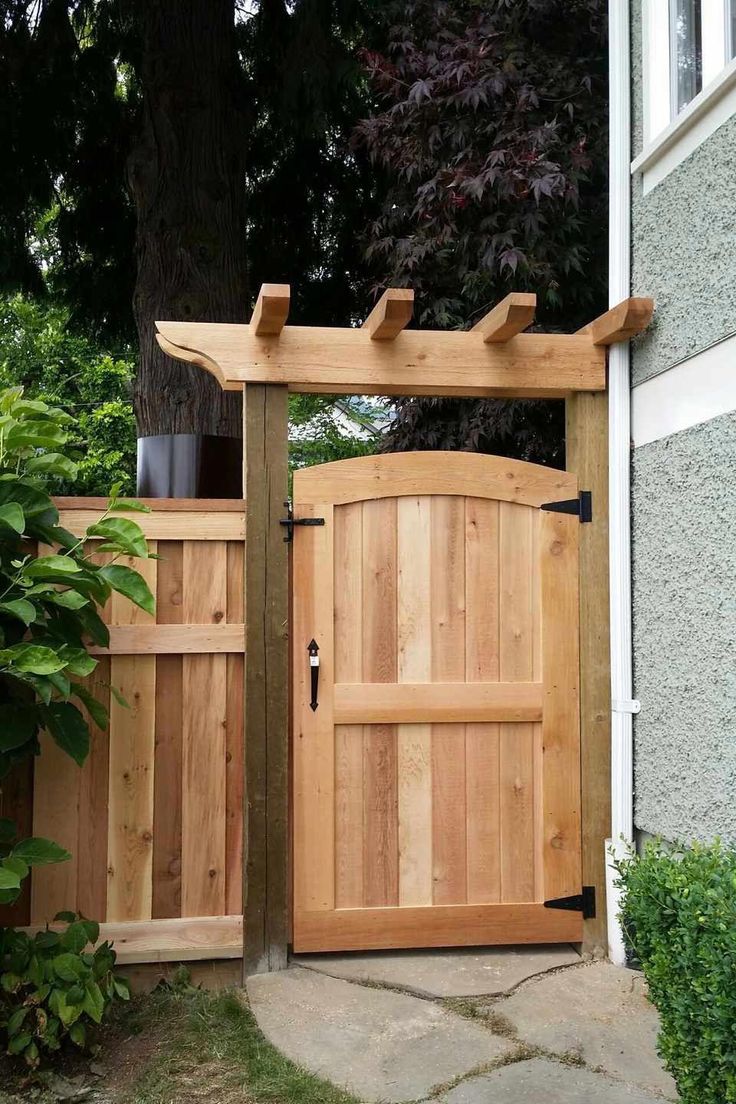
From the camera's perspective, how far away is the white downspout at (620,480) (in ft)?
11.4

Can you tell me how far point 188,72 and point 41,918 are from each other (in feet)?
17.2

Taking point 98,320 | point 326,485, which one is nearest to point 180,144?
point 98,320

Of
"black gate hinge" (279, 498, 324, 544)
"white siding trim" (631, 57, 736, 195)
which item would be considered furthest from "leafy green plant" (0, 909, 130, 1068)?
"white siding trim" (631, 57, 736, 195)

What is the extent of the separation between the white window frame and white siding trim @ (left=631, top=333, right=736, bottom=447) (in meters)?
0.68

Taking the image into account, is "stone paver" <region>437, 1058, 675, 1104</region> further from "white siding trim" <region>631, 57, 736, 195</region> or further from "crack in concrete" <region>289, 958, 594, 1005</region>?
"white siding trim" <region>631, 57, 736, 195</region>

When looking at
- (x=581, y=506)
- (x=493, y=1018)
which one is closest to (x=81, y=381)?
(x=581, y=506)

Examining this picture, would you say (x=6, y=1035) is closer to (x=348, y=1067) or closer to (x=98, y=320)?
(x=348, y=1067)

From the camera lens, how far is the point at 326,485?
11.5 feet

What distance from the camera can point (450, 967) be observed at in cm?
341

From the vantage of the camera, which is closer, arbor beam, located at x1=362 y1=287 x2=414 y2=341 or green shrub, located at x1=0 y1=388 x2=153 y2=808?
green shrub, located at x1=0 y1=388 x2=153 y2=808

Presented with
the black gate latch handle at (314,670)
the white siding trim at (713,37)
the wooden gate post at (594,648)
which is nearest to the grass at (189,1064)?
the black gate latch handle at (314,670)

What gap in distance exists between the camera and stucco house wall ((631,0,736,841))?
2.88 metres

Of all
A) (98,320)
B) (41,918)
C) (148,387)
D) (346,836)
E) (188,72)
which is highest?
(188,72)

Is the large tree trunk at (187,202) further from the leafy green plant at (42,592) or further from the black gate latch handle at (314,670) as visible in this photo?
the leafy green plant at (42,592)
